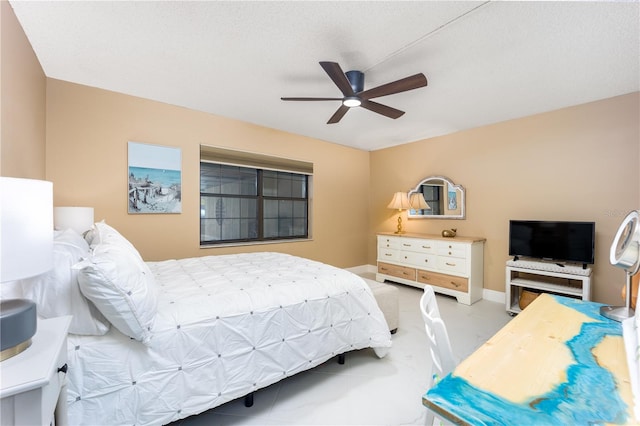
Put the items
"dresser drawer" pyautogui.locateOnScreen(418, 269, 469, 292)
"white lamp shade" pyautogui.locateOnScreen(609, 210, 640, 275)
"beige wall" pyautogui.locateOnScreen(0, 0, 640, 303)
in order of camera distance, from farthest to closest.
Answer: "dresser drawer" pyautogui.locateOnScreen(418, 269, 469, 292)
"beige wall" pyautogui.locateOnScreen(0, 0, 640, 303)
"white lamp shade" pyautogui.locateOnScreen(609, 210, 640, 275)

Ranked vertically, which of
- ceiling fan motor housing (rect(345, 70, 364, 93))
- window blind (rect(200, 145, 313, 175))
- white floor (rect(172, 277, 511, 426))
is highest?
ceiling fan motor housing (rect(345, 70, 364, 93))

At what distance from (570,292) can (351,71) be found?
3244mm

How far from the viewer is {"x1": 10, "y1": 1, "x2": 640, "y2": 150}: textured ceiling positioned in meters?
1.75

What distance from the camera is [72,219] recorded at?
241cm

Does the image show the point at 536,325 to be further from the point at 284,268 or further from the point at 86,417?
the point at 86,417

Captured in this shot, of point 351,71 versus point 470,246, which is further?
point 470,246

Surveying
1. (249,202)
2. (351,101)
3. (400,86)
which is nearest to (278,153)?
(249,202)

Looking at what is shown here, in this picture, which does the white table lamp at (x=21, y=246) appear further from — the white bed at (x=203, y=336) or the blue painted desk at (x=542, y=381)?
the blue painted desk at (x=542, y=381)

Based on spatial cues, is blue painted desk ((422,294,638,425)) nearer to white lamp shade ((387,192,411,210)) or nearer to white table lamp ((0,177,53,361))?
white table lamp ((0,177,53,361))

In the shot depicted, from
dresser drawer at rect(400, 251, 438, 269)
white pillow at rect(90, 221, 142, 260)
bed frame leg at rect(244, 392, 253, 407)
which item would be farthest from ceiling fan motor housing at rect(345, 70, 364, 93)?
dresser drawer at rect(400, 251, 438, 269)

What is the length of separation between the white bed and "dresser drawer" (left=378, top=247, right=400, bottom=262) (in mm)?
2418

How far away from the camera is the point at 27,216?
2.79ft

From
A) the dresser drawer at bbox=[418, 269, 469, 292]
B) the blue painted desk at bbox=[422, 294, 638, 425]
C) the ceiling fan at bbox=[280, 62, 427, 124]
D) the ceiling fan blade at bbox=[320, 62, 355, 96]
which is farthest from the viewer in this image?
the dresser drawer at bbox=[418, 269, 469, 292]

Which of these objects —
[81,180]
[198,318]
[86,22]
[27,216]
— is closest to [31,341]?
[27,216]
